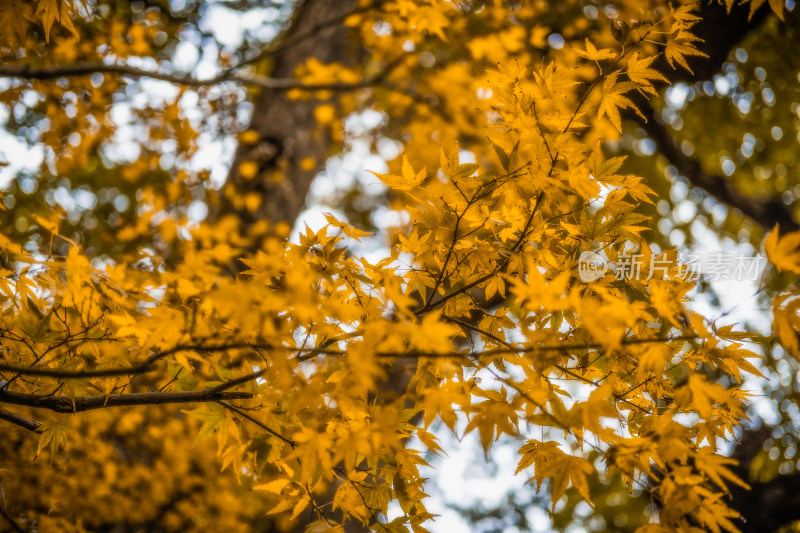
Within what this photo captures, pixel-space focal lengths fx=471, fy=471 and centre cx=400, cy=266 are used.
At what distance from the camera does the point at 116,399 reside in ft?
3.61

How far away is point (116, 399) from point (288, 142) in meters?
3.13

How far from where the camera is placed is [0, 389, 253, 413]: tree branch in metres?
1.10

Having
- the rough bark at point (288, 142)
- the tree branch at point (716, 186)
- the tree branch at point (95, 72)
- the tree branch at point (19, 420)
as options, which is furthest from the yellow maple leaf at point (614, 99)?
the tree branch at point (716, 186)

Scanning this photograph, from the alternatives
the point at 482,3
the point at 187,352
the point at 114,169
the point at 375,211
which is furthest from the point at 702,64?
the point at 114,169

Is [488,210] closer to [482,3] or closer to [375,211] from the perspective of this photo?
[482,3]

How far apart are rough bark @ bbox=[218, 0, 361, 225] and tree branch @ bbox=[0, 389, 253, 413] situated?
8.42ft

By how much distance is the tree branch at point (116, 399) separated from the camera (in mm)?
1101

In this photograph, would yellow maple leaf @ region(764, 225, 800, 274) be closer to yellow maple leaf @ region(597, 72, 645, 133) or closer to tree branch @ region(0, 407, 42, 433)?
yellow maple leaf @ region(597, 72, 645, 133)

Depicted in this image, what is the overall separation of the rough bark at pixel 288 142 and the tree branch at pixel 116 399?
101 inches

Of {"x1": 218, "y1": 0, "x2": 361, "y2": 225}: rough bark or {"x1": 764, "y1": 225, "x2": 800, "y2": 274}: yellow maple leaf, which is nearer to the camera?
{"x1": 764, "y1": 225, "x2": 800, "y2": 274}: yellow maple leaf
